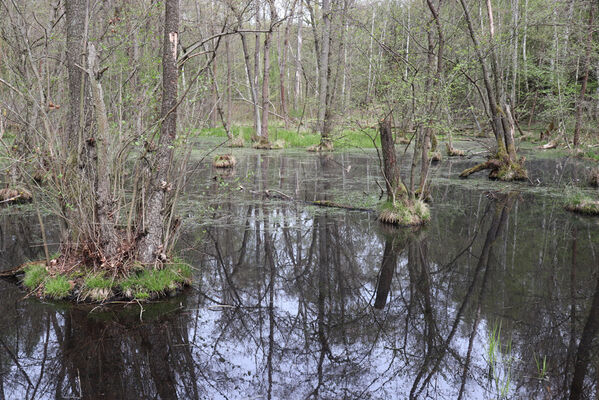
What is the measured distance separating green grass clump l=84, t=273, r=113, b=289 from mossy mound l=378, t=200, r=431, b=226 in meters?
5.45

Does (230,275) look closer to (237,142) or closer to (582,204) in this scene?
(582,204)

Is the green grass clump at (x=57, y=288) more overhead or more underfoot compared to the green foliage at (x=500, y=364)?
more overhead

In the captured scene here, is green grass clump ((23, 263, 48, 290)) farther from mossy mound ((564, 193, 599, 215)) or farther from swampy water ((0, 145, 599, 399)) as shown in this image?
mossy mound ((564, 193, 599, 215))

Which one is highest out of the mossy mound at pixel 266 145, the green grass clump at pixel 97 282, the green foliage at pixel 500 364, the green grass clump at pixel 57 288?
the mossy mound at pixel 266 145

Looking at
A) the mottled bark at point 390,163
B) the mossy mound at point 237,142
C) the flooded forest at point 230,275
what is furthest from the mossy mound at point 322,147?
the mottled bark at point 390,163

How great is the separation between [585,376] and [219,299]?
12.2 ft

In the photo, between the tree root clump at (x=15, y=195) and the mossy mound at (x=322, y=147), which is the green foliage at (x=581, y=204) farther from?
the mossy mound at (x=322, y=147)

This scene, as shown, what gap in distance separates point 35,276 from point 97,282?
0.96m

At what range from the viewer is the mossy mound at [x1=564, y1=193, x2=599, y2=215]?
1013 cm

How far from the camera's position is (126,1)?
794 centimetres

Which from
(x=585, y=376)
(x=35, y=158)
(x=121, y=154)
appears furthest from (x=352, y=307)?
(x=35, y=158)

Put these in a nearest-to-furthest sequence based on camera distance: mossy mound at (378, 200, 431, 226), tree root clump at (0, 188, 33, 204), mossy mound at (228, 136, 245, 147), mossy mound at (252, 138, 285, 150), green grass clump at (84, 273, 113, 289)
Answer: green grass clump at (84, 273, 113, 289)
mossy mound at (378, 200, 431, 226)
tree root clump at (0, 188, 33, 204)
mossy mound at (228, 136, 245, 147)
mossy mound at (252, 138, 285, 150)

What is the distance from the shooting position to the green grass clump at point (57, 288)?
538cm

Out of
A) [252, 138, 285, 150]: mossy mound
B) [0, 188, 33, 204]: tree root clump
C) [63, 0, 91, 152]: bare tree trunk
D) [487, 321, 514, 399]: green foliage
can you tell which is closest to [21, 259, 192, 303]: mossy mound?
[63, 0, 91, 152]: bare tree trunk
